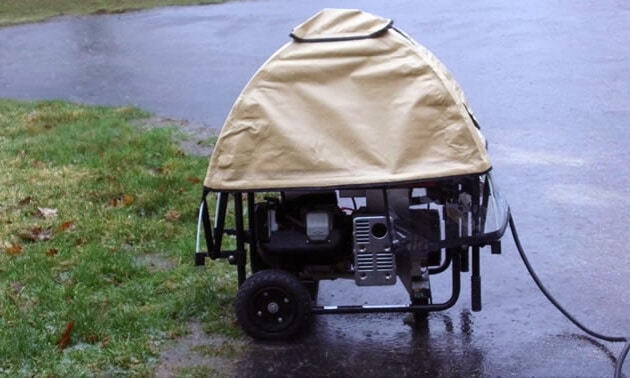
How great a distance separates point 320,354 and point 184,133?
5.00 metres

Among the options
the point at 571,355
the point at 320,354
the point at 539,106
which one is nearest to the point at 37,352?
the point at 320,354

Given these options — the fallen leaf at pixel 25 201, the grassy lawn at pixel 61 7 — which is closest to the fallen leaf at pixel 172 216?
the fallen leaf at pixel 25 201

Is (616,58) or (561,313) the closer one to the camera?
(561,313)

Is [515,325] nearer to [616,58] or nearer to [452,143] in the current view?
[452,143]

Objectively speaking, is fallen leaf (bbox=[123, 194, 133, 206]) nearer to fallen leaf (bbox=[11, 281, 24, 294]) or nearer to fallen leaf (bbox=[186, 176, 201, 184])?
fallen leaf (bbox=[186, 176, 201, 184])

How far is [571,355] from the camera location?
4.73 meters

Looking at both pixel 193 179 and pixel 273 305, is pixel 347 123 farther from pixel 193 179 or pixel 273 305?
pixel 193 179

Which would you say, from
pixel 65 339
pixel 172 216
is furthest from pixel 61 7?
pixel 65 339

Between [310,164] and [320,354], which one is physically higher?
[310,164]

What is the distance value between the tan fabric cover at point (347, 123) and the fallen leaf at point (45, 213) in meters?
2.62

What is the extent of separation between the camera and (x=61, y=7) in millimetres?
20594

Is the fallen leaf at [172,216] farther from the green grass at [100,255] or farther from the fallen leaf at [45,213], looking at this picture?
the fallen leaf at [45,213]

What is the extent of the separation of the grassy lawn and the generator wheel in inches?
614

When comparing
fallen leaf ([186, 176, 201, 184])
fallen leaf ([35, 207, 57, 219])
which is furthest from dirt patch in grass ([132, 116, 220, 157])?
fallen leaf ([35, 207, 57, 219])
